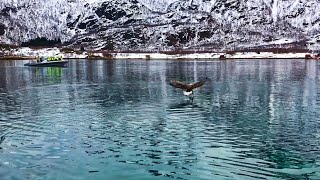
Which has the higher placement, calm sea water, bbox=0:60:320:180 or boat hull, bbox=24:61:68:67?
boat hull, bbox=24:61:68:67

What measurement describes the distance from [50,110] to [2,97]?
410 inches

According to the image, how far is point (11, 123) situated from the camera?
26.0m

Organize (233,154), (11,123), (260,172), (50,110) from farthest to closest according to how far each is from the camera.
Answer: (50,110), (11,123), (233,154), (260,172)

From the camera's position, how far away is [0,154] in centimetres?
1908

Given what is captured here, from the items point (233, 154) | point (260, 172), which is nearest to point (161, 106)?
point (233, 154)

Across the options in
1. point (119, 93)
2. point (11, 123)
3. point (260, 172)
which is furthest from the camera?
point (119, 93)

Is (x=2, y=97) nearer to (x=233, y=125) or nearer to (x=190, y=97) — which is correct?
(x=190, y=97)

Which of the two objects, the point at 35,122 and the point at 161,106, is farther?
the point at 161,106

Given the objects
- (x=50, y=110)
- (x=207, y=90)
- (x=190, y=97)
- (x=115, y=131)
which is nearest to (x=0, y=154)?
(x=115, y=131)

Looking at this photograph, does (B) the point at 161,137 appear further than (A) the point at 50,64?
No

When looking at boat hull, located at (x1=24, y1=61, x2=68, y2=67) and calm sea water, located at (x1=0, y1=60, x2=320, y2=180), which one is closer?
calm sea water, located at (x1=0, y1=60, x2=320, y2=180)

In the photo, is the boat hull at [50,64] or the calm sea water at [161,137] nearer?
the calm sea water at [161,137]

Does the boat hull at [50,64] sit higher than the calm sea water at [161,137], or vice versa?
the boat hull at [50,64]

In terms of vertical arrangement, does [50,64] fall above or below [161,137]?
above
